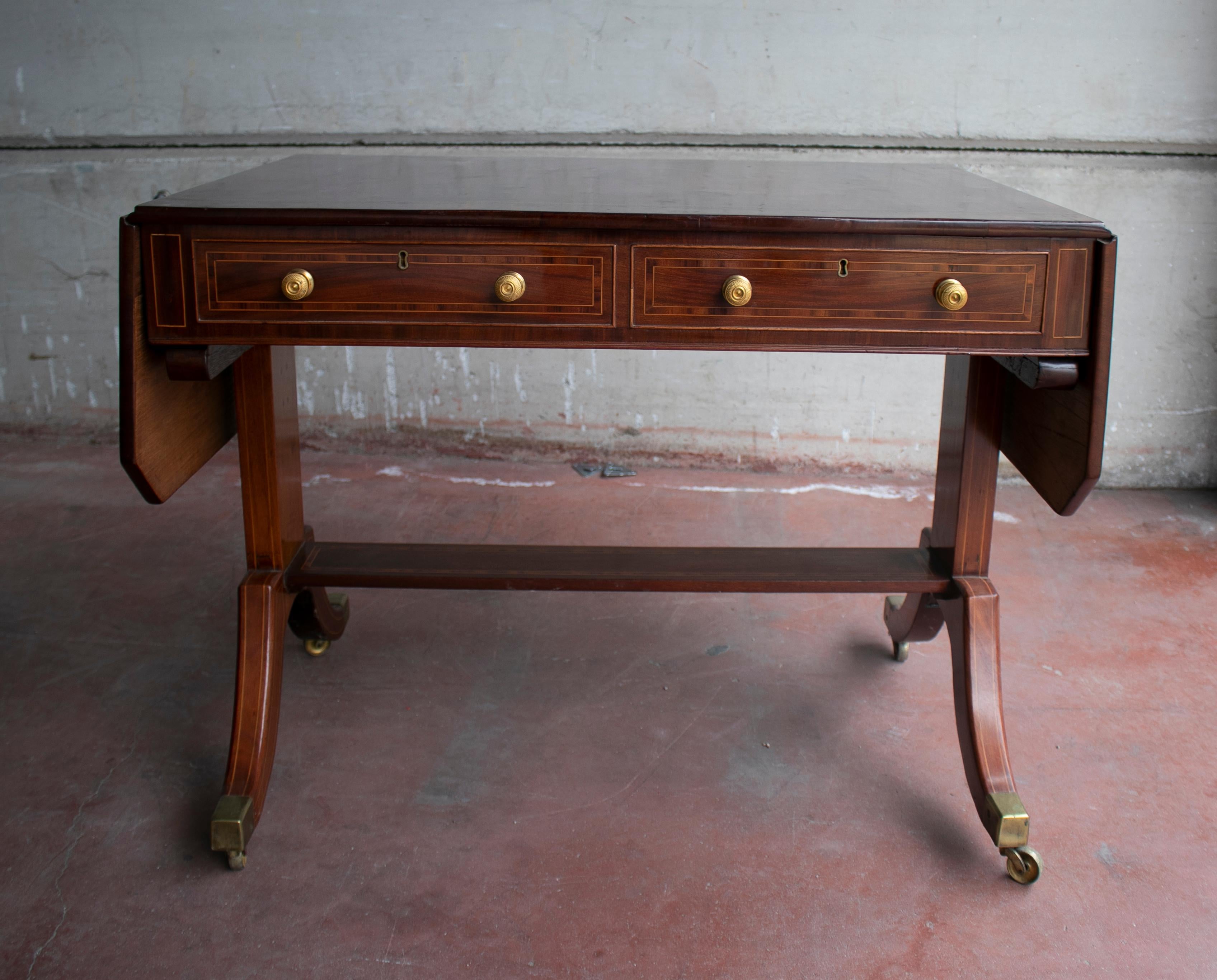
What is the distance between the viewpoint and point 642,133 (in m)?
3.21

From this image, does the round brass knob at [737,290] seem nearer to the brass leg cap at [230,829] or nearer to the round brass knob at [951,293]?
the round brass knob at [951,293]

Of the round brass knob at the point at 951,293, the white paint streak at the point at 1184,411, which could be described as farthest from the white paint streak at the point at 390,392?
the white paint streak at the point at 1184,411

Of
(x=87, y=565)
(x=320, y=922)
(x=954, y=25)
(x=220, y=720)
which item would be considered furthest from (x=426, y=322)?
(x=954, y=25)

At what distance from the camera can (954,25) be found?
10.1 ft

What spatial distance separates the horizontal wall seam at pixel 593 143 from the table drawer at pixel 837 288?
1886 mm

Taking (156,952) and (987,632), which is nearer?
(156,952)

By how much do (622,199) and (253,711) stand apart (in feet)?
3.33

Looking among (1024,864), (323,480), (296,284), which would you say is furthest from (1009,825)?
(323,480)

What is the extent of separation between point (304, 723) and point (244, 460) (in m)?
0.54

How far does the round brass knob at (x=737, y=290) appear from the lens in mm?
1438

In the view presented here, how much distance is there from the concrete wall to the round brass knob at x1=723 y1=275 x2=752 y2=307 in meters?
1.92

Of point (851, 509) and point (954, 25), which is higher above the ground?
point (954, 25)

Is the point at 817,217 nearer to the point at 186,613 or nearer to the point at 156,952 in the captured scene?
the point at 156,952

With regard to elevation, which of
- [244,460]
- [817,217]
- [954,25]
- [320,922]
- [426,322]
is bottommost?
[320,922]
